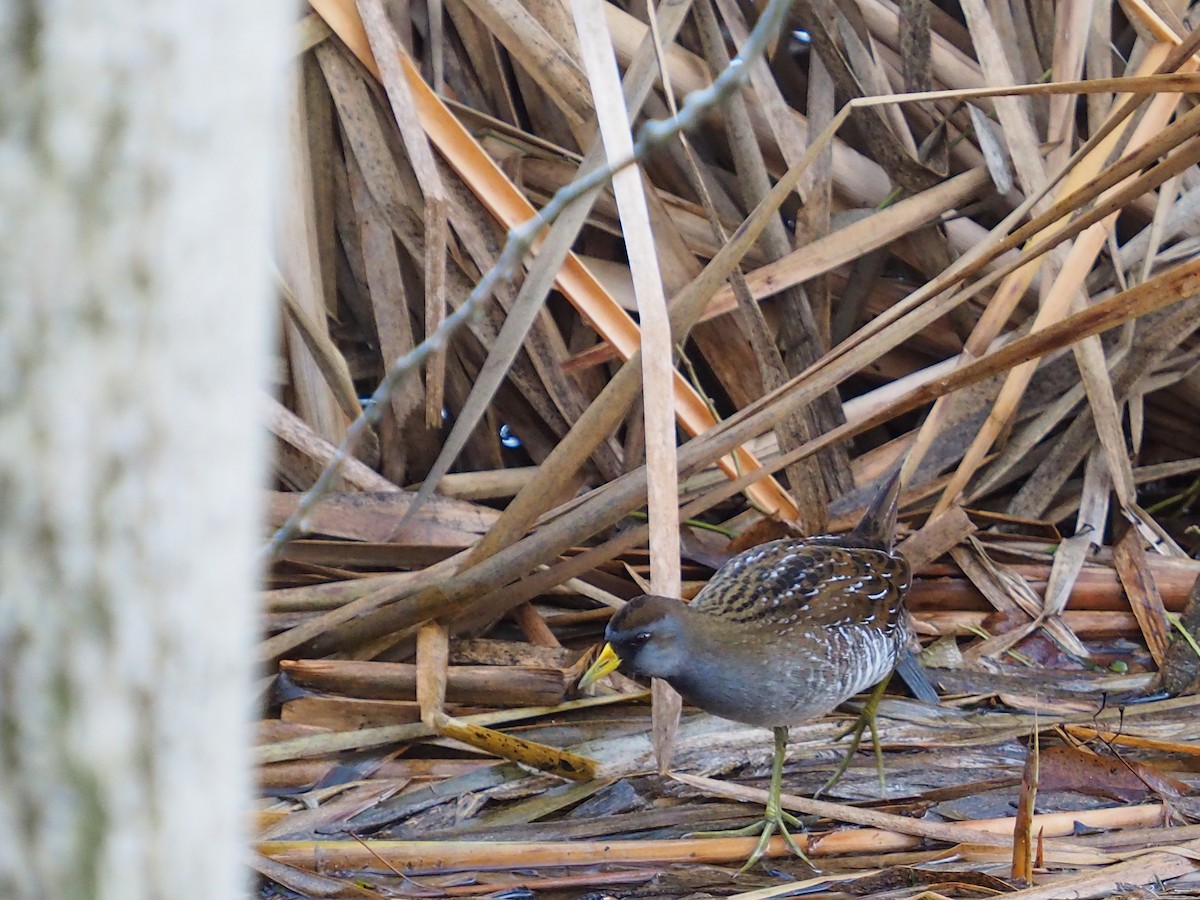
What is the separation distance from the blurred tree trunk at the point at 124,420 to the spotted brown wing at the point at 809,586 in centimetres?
177

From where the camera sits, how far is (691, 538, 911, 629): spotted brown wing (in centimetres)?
211

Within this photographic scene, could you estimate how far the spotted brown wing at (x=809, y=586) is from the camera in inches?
83.1

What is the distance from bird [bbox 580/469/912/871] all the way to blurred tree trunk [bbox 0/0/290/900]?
154cm

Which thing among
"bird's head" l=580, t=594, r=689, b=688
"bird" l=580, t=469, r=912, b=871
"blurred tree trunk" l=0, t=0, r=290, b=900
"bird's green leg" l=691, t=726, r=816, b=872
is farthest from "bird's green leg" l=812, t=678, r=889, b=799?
"blurred tree trunk" l=0, t=0, r=290, b=900

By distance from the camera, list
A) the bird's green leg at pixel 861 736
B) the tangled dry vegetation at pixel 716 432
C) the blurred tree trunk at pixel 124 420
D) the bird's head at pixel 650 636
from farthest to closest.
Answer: the bird's green leg at pixel 861 736 < the bird's head at pixel 650 636 < the tangled dry vegetation at pixel 716 432 < the blurred tree trunk at pixel 124 420

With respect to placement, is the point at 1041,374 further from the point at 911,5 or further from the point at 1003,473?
the point at 911,5

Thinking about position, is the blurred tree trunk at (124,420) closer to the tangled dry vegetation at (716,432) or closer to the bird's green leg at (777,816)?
the tangled dry vegetation at (716,432)

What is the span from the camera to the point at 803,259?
2.57 metres

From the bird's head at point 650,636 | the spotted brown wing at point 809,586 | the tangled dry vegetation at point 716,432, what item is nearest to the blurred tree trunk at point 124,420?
the tangled dry vegetation at point 716,432

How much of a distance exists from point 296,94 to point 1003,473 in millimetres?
1847

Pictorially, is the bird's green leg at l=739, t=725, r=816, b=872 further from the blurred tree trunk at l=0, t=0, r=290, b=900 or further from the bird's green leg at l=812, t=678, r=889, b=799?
the blurred tree trunk at l=0, t=0, r=290, b=900

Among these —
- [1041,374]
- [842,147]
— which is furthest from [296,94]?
[1041,374]

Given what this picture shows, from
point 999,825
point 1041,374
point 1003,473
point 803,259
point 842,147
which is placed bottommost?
point 999,825

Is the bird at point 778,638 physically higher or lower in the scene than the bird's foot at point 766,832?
higher
